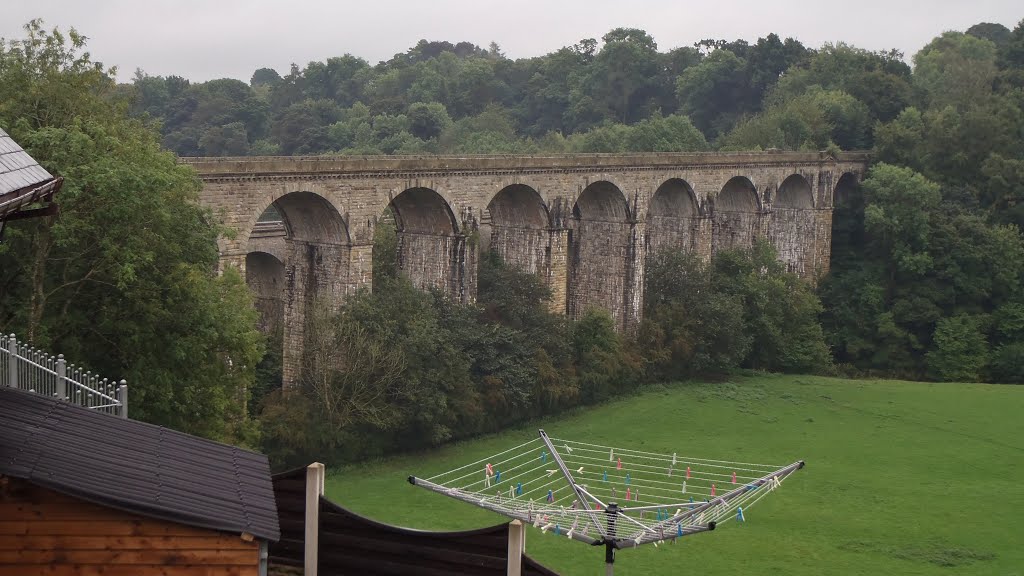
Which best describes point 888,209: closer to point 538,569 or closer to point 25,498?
point 538,569

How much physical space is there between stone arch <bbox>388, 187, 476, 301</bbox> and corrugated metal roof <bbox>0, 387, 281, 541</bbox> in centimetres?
2613

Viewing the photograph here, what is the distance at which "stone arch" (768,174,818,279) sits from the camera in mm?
57594

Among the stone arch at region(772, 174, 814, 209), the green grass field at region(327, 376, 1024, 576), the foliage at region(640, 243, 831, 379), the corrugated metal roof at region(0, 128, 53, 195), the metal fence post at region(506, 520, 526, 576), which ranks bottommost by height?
the green grass field at region(327, 376, 1024, 576)

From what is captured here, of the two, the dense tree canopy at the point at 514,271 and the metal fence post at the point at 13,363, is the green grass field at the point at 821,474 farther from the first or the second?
the metal fence post at the point at 13,363

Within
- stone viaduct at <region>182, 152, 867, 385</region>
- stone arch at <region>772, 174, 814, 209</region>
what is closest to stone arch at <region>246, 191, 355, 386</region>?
stone viaduct at <region>182, 152, 867, 385</region>

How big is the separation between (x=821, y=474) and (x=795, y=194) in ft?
80.8

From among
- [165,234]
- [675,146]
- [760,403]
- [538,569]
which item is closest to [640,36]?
[675,146]

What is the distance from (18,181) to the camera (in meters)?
10.4

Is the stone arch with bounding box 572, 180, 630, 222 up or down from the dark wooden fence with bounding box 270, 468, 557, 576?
up

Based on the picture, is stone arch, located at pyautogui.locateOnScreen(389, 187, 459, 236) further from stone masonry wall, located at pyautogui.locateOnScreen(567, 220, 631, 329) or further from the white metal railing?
the white metal railing

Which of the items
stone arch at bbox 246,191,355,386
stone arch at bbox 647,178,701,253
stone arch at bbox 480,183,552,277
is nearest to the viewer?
stone arch at bbox 246,191,355,386

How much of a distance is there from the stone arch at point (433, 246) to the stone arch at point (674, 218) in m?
12.5

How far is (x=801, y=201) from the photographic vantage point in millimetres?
58156

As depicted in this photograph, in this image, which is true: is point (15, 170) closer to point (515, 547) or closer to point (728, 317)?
point (515, 547)
